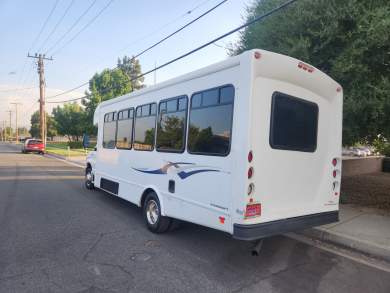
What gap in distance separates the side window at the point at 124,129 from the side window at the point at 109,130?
367 millimetres

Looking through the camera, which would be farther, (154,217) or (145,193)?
(145,193)

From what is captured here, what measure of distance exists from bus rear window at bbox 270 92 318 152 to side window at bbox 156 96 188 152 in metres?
1.55

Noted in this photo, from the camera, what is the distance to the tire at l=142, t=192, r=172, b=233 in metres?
5.74

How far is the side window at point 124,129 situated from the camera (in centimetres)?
729

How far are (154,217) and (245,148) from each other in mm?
2752

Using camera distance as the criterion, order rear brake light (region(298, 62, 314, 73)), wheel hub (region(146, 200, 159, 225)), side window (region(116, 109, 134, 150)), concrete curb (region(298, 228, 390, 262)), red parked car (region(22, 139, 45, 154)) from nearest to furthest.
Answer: rear brake light (region(298, 62, 314, 73)), concrete curb (region(298, 228, 390, 262)), wheel hub (region(146, 200, 159, 225)), side window (region(116, 109, 134, 150)), red parked car (region(22, 139, 45, 154))

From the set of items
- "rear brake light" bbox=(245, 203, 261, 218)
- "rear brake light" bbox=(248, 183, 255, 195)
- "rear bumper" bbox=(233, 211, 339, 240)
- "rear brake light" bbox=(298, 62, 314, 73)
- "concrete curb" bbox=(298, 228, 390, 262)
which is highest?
"rear brake light" bbox=(298, 62, 314, 73)

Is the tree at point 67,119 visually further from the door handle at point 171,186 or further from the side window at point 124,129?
the door handle at point 171,186

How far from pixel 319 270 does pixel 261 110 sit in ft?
7.98

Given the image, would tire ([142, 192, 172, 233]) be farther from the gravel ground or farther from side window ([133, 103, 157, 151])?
the gravel ground

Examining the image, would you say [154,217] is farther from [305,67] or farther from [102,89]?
[102,89]

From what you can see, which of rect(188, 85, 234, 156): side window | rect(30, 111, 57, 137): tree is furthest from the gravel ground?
rect(30, 111, 57, 137): tree

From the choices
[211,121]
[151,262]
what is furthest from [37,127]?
[211,121]

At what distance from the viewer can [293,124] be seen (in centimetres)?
482
